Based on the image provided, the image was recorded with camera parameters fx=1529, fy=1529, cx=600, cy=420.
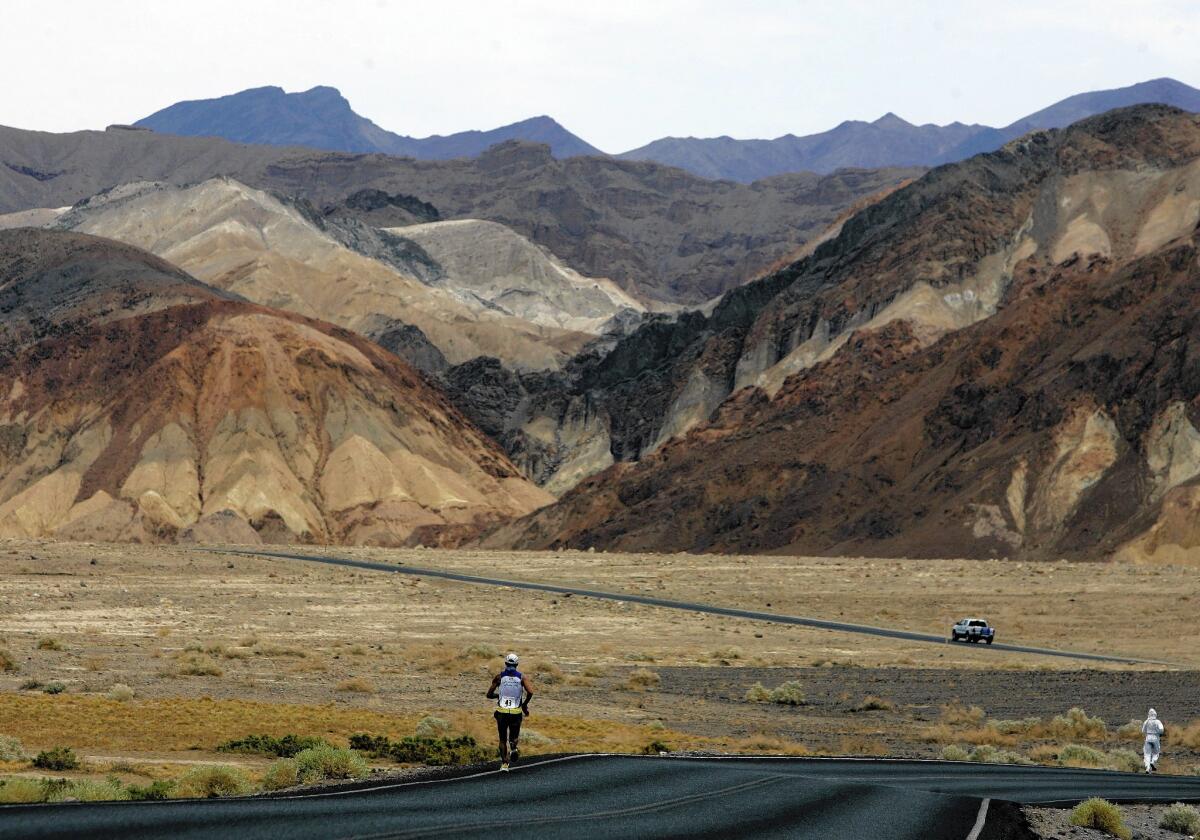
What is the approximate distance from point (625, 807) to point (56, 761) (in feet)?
27.8

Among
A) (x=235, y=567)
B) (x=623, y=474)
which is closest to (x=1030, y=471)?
(x=623, y=474)

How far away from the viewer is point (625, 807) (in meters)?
17.6

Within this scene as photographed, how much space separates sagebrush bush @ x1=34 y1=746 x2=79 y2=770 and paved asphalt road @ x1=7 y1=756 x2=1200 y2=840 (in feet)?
16.7

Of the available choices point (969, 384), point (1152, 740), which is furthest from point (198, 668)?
point (969, 384)

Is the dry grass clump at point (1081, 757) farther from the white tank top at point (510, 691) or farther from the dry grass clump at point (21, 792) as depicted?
the dry grass clump at point (21, 792)

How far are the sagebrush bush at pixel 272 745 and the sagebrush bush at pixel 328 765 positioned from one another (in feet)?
11.9

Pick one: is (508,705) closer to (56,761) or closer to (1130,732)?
(56,761)

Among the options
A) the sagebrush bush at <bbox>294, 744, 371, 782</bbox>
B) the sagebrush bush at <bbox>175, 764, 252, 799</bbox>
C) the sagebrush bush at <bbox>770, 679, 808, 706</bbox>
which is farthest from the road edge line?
the sagebrush bush at <bbox>770, 679, 808, 706</bbox>

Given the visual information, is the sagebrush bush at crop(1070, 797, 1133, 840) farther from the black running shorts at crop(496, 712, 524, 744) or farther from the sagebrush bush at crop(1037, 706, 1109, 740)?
Result: the sagebrush bush at crop(1037, 706, 1109, 740)

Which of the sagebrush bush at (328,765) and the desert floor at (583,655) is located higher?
the sagebrush bush at (328,765)

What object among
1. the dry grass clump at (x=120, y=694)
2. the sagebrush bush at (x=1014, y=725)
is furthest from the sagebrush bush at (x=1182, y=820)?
the dry grass clump at (x=120, y=694)

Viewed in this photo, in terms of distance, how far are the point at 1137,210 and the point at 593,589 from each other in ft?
260

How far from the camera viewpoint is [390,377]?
16350 cm

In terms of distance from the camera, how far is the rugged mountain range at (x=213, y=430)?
426ft
